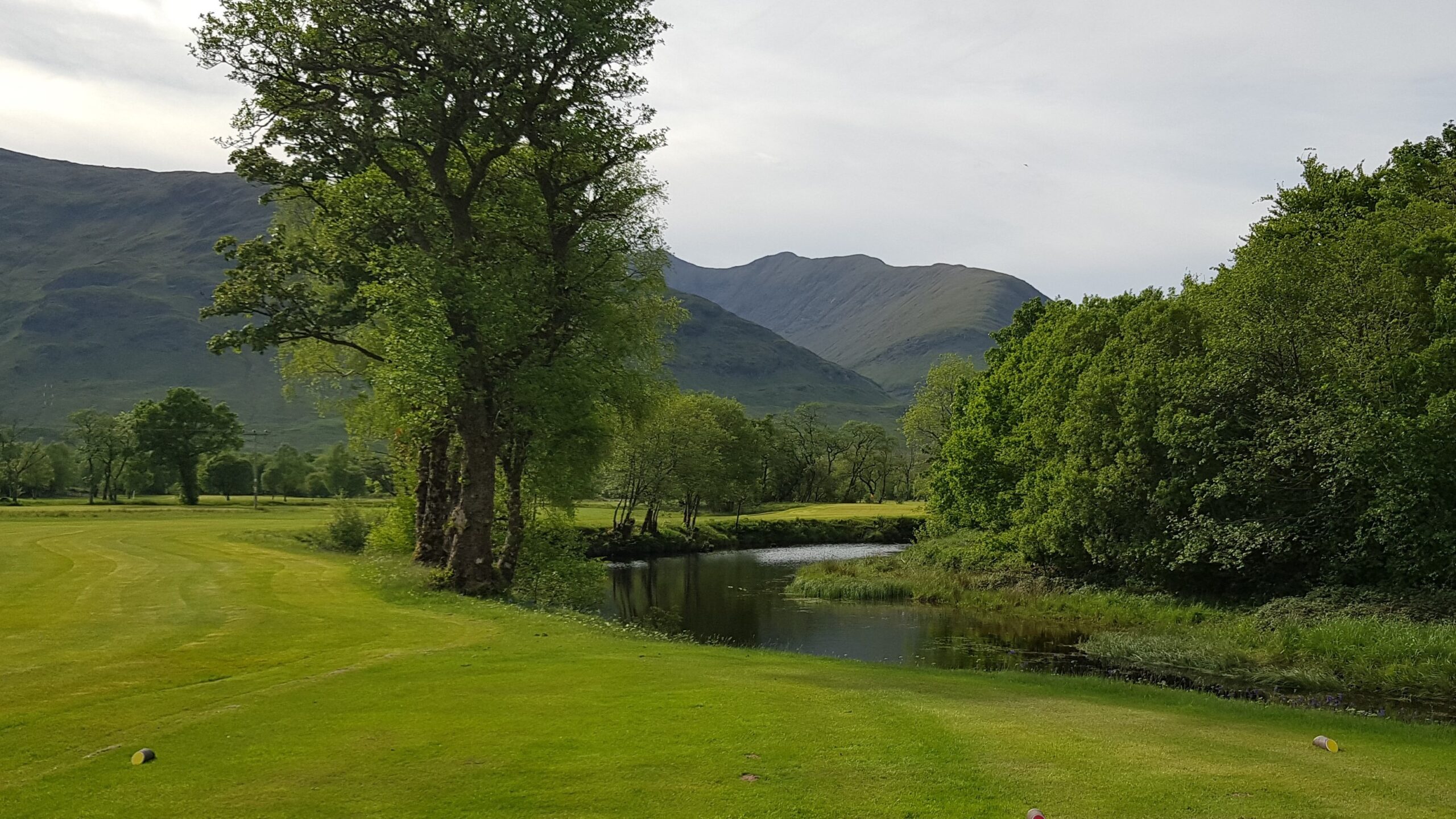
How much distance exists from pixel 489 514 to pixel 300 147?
49.1 ft

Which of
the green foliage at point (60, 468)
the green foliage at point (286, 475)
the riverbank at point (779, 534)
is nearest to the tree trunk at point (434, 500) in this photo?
the riverbank at point (779, 534)

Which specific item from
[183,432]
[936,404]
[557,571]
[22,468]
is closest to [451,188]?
[557,571]

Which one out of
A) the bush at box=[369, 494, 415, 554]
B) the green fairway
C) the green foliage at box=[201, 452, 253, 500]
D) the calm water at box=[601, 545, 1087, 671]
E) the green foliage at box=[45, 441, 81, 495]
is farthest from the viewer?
the green foliage at box=[45, 441, 81, 495]

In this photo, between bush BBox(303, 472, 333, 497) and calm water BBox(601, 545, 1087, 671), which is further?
bush BBox(303, 472, 333, 497)

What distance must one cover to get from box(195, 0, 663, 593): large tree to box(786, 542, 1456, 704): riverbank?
23985mm

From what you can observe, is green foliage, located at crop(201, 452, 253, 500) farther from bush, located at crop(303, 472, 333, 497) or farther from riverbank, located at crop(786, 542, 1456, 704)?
riverbank, located at crop(786, 542, 1456, 704)

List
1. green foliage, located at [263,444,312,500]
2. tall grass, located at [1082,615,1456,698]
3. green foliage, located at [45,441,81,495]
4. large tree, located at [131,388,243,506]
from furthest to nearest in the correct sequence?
green foliage, located at [263,444,312,500] < green foliage, located at [45,441,81,495] < large tree, located at [131,388,243,506] < tall grass, located at [1082,615,1456,698]

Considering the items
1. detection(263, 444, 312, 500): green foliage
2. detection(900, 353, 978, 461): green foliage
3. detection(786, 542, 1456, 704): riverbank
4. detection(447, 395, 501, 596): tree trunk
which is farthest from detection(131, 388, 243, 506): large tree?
detection(786, 542, 1456, 704): riverbank

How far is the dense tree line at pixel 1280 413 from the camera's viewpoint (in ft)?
98.0

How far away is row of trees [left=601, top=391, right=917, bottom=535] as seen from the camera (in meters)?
75.4

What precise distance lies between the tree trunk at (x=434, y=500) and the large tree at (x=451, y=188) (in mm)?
1818

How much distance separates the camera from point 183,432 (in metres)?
102

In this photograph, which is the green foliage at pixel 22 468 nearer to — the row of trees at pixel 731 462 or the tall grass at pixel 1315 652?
the row of trees at pixel 731 462

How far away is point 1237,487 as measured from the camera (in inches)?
1396
